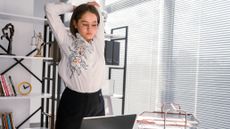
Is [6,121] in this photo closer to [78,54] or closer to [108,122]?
[78,54]

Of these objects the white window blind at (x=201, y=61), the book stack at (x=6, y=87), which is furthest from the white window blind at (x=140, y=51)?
the book stack at (x=6, y=87)

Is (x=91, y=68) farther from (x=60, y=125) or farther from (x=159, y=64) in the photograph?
(x=159, y=64)

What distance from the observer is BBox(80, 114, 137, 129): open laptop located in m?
1.04

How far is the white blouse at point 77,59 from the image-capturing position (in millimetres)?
1654

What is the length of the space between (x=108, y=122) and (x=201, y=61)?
176cm

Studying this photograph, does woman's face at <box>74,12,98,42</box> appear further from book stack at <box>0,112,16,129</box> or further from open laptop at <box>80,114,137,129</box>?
book stack at <box>0,112,16,129</box>

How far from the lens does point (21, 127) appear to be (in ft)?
10.0

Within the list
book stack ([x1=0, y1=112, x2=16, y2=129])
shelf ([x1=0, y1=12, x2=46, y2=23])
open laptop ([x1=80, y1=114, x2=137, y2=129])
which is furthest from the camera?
book stack ([x1=0, y1=112, x2=16, y2=129])

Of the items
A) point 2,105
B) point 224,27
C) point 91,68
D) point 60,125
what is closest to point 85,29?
point 91,68

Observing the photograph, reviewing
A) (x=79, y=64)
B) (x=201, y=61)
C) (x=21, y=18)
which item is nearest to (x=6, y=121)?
(x=21, y=18)

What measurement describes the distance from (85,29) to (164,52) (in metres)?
1.63

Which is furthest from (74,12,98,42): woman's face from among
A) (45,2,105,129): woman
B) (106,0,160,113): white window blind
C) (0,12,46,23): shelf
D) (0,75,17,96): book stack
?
(106,0,160,113): white window blind

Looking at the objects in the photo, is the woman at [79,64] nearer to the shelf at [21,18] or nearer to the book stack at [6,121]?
the shelf at [21,18]

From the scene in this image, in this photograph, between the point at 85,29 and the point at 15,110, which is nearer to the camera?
the point at 85,29
